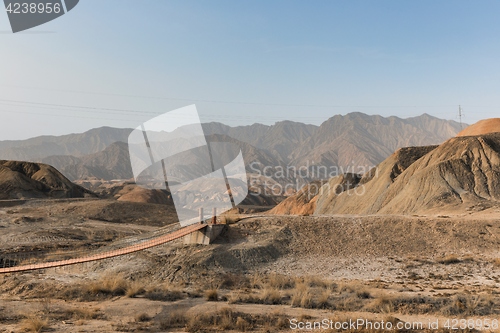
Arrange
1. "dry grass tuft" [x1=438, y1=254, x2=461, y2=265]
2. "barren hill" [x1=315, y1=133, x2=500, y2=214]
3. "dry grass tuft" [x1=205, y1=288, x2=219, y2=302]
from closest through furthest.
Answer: "dry grass tuft" [x1=205, y1=288, x2=219, y2=302] < "dry grass tuft" [x1=438, y1=254, x2=461, y2=265] < "barren hill" [x1=315, y1=133, x2=500, y2=214]

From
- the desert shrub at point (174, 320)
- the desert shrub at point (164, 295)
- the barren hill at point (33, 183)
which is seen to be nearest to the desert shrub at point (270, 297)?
the desert shrub at point (164, 295)

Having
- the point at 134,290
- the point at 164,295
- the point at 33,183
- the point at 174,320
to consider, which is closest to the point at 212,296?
the point at 164,295

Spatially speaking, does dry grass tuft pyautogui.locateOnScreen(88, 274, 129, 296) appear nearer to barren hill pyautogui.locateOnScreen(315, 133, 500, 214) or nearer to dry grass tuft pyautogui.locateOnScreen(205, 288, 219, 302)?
dry grass tuft pyautogui.locateOnScreen(205, 288, 219, 302)

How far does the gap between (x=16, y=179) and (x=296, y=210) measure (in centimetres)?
4563

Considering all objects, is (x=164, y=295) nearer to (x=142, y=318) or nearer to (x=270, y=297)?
(x=142, y=318)

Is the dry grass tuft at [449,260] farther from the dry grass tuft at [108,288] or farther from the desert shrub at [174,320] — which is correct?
the dry grass tuft at [108,288]

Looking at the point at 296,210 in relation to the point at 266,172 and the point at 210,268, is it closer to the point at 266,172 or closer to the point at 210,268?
the point at 210,268

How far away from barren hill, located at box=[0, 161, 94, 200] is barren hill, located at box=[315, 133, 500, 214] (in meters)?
46.2

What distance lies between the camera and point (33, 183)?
6919 cm

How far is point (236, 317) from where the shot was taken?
11.6 meters

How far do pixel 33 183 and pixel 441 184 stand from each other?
204 feet

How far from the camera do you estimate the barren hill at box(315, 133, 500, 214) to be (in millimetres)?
36625

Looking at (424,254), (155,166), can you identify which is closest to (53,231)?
(155,166)

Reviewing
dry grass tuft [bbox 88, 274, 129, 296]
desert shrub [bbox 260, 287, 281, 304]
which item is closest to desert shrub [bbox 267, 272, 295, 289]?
desert shrub [bbox 260, 287, 281, 304]
